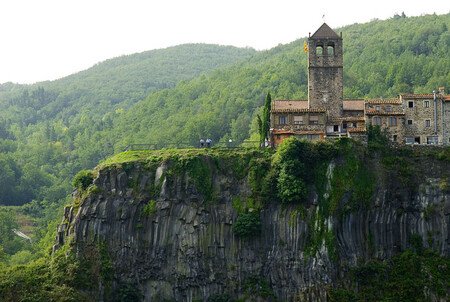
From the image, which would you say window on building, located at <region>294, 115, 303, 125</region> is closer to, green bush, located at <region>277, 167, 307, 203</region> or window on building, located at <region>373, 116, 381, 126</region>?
window on building, located at <region>373, 116, 381, 126</region>

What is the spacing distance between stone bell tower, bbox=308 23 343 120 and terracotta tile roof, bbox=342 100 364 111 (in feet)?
4.67

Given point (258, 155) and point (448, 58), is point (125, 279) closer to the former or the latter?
point (258, 155)

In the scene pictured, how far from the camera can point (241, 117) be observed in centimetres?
15888

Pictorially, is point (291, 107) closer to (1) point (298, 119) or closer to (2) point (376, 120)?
(1) point (298, 119)

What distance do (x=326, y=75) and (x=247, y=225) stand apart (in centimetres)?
2033

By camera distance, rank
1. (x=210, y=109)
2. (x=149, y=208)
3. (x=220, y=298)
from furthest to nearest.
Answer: (x=210, y=109) < (x=149, y=208) < (x=220, y=298)

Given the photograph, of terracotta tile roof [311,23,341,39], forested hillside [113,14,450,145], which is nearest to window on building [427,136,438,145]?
terracotta tile roof [311,23,341,39]

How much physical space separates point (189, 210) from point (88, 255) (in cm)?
1009

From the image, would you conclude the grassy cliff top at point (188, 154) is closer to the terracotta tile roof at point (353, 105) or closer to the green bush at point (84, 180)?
the green bush at point (84, 180)

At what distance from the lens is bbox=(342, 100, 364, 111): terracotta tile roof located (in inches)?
3831

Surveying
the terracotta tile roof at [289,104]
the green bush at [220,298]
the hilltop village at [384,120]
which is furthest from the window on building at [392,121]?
the green bush at [220,298]

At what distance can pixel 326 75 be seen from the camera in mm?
98125

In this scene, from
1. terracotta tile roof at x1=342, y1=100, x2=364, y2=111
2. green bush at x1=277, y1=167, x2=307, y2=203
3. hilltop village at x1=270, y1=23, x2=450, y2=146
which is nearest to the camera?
green bush at x1=277, y1=167, x2=307, y2=203

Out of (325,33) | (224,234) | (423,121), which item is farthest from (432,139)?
(224,234)
